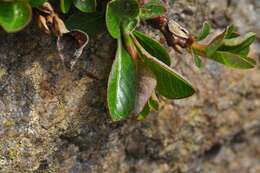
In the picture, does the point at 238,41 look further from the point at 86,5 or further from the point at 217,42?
the point at 86,5

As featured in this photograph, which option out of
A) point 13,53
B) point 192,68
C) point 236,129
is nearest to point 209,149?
point 236,129

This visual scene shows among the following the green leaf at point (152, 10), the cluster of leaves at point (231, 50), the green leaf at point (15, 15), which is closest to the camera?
the green leaf at point (15, 15)

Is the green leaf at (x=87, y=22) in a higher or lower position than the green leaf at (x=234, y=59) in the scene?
higher

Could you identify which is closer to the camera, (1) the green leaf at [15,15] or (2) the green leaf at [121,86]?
(1) the green leaf at [15,15]

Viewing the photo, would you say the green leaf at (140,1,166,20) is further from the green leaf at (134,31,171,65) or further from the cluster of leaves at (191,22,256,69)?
the cluster of leaves at (191,22,256,69)

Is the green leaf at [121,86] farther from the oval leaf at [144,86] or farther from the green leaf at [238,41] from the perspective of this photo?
the green leaf at [238,41]

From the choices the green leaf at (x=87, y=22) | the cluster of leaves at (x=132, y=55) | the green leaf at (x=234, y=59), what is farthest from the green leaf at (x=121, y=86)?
the green leaf at (x=234, y=59)

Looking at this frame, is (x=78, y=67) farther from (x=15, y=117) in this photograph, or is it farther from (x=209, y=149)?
(x=209, y=149)

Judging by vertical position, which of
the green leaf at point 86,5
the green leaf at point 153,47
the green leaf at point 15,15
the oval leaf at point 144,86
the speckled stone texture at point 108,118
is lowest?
the speckled stone texture at point 108,118
